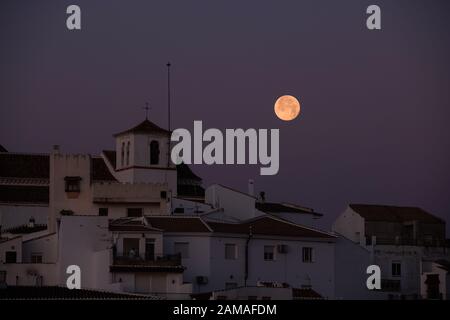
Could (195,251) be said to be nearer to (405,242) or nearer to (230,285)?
(230,285)

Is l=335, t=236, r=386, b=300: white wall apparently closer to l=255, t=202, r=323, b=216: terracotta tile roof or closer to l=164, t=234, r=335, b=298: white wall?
l=164, t=234, r=335, b=298: white wall

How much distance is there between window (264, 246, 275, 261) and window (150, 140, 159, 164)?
44.8 feet

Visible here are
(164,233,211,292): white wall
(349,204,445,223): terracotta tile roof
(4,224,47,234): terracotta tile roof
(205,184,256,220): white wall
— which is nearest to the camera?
(164,233,211,292): white wall

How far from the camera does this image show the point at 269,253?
71438 millimetres

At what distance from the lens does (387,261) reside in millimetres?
78938

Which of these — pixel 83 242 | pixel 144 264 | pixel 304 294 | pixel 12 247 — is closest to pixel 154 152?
pixel 12 247

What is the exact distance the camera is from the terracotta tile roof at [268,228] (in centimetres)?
7044

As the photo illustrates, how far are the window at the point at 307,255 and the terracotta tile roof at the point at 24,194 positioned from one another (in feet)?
41.3

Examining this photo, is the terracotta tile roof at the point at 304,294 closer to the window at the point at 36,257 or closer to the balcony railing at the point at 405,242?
the window at the point at 36,257

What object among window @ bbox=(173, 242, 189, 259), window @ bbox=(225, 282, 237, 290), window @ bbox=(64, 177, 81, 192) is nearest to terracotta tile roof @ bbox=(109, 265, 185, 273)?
window @ bbox=(173, 242, 189, 259)

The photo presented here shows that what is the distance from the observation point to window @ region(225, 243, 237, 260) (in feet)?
229

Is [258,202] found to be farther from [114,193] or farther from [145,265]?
[145,265]
